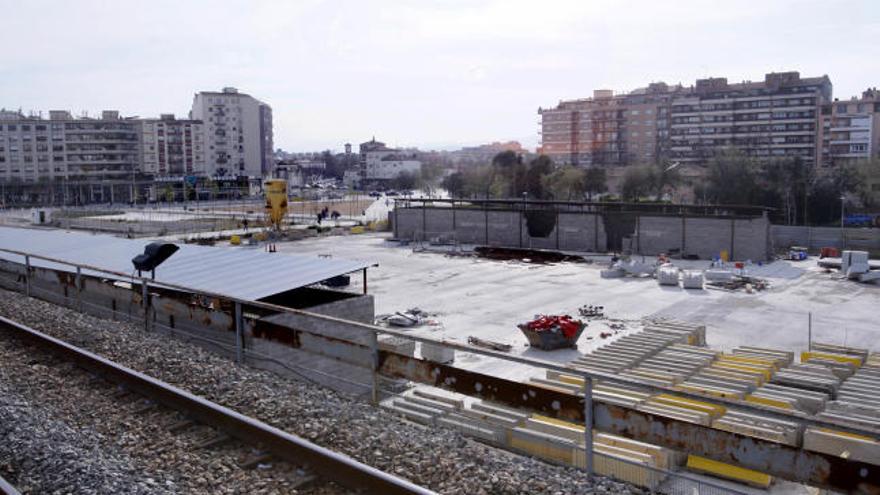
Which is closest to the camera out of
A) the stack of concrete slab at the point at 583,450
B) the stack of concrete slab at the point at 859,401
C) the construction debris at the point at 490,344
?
the stack of concrete slab at the point at 583,450

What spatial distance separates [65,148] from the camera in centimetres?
→ 9825

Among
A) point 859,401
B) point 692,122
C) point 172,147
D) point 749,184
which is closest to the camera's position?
point 859,401

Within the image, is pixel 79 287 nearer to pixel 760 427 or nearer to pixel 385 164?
pixel 760 427

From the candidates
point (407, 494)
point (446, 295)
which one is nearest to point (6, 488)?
point (407, 494)

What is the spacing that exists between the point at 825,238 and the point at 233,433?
1738 inches

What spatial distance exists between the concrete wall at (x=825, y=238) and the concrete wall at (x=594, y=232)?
20.9ft

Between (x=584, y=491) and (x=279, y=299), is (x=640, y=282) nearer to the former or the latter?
(x=279, y=299)

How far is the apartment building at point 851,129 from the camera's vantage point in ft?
244

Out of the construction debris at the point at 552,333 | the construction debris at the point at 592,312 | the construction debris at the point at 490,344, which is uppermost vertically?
the construction debris at the point at 552,333


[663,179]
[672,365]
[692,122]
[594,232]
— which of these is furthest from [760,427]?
[692,122]

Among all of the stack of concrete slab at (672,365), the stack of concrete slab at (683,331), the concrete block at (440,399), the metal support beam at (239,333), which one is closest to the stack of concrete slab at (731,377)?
the stack of concrete slab at (672,365)

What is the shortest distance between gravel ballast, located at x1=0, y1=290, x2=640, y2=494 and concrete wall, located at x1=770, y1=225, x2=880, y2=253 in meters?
38.8

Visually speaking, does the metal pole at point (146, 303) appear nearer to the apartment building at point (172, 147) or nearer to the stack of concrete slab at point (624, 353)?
the stack of concrete slab at point (624, 353)

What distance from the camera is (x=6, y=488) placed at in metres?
5.10
